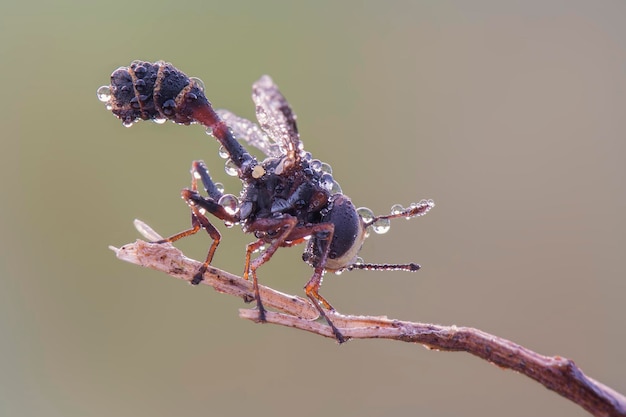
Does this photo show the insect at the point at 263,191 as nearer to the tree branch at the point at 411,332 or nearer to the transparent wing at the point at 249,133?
the transparent wing at the point at 249,133

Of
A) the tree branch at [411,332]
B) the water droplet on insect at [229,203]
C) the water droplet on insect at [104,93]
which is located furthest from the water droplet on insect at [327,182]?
the water droplet on insect at [104,93]

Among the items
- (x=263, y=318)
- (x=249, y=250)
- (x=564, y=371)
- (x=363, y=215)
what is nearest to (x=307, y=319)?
(x=263, y=318)

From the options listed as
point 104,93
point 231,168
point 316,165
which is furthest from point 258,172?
point 104,93

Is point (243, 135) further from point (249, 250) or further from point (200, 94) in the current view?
point (249, 250)

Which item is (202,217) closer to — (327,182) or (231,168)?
(231,168)

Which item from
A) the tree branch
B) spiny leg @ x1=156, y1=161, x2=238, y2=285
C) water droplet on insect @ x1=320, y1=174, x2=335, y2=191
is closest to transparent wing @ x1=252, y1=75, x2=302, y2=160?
water droplet on insect @ x1=320, y1=174, x2=335, y2=191
